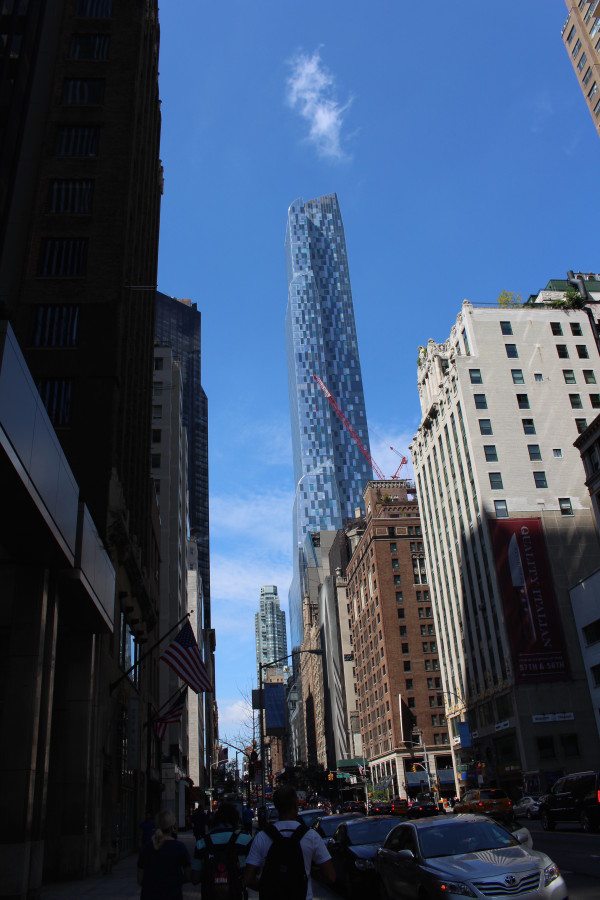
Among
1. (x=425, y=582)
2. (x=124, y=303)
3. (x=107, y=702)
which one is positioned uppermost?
(x=425, y=582)

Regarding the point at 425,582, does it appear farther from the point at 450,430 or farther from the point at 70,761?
the point at 70,761

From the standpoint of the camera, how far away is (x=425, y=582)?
116m

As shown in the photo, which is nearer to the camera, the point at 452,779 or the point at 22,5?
the point at 22,5

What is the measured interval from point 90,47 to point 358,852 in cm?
4473

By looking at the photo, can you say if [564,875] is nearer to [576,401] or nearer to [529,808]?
[529,808]

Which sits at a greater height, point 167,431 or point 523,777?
point 167,431

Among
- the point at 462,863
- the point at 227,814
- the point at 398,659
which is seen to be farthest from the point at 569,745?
the point at 227,814

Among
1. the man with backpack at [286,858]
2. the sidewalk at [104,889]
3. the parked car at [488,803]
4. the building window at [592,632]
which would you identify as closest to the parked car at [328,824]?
the sidewalk at [104,889]

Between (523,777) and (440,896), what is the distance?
6472 centimetres

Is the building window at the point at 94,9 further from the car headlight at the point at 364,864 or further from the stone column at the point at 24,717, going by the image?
the car headlight at the point at 364,864

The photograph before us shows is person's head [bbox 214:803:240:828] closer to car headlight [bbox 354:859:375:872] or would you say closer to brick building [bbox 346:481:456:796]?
car headlight [bbox 354:859:375:872]

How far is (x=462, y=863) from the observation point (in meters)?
9.95

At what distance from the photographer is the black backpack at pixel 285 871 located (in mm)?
6695

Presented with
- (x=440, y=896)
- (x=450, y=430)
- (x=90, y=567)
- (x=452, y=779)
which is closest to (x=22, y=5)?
Answer: (x=90, y=567)
